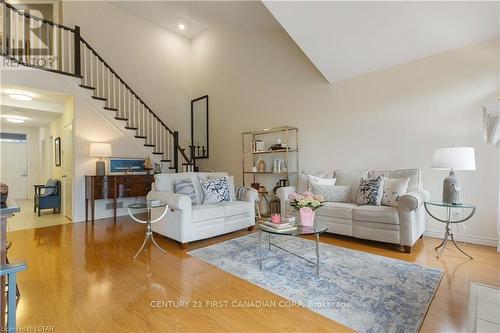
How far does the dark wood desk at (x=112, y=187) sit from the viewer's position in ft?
14.7

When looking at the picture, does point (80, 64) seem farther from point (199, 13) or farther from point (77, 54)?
point (199, 13)

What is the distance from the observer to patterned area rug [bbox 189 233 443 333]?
1683 mm

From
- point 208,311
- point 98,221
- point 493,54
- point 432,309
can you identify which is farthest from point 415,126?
point 98,221

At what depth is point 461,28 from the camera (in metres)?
2.92

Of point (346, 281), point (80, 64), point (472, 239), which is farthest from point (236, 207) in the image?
point (80, 64)

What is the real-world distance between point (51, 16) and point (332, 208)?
23.9 feet

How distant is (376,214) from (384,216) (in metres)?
0.09

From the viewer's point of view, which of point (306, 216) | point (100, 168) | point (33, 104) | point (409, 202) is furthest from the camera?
point (33, 104)

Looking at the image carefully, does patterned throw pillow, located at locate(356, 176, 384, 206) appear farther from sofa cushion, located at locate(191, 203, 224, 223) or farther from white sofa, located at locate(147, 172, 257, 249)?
sofa cushion, located at locate(191, 203, 224, 223)

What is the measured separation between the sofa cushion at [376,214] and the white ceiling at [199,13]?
155 inches

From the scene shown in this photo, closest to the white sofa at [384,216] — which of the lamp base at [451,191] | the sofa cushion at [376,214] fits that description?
the sofa cushion at [376,214]

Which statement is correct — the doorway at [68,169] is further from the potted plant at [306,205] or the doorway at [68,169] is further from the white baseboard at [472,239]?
the white baseboard at [472,239]

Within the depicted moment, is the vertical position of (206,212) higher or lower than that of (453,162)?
lower

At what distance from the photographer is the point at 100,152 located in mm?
4613
